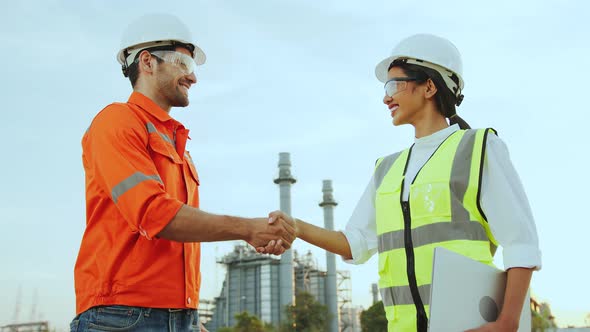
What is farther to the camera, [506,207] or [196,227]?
[196,227]

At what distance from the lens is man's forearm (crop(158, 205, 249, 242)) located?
110 inches

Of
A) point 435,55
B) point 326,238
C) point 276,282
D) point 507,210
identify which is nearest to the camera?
point 507,210

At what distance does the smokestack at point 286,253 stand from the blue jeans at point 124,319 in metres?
33.7

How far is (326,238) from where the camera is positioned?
3436 millimetres

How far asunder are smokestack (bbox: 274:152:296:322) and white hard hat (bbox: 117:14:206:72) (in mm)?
33154

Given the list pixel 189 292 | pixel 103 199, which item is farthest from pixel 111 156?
pixel 189 292

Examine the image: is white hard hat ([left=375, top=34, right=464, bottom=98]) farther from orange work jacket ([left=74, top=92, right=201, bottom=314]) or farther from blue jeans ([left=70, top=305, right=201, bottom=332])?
blue jeans ([left=70, top=305, right=201, bottom=332])

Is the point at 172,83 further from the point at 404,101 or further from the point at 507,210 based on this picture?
the point at 507,210

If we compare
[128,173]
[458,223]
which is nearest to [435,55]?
[458,223]

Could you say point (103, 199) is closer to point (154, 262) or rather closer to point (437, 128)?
point (154, 262)

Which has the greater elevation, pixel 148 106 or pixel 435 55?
pixel 435 55

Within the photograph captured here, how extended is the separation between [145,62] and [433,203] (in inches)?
71.5

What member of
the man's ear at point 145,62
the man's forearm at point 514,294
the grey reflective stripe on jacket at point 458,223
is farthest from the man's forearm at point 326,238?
the man's ear at point 145,62

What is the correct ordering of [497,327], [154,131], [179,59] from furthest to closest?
[179,59] → [154,131] → [497,327]
